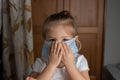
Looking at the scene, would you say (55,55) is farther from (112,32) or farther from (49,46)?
(112,32)

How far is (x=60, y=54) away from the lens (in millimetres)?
757

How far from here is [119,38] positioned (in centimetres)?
275

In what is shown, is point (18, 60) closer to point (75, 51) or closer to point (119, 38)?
point (119, 38)

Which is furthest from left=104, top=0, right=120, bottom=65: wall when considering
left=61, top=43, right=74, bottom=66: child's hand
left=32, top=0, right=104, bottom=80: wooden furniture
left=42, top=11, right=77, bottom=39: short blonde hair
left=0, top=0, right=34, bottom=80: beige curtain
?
left=61, top=43, right=74, bottom=66: child's hand

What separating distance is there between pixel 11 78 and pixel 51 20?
1818 mm

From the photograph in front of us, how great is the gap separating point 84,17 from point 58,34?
1925 millimetres

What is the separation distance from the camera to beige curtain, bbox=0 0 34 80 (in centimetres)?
235

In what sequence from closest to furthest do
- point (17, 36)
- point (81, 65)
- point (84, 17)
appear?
point (81, 65), point (17, 36), point (84, 17)

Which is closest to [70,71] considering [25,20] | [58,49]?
[58,49]

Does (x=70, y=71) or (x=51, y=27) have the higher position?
(x=51, y=27)

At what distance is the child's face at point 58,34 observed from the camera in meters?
0.81

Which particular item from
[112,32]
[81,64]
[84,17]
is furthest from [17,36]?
[81,64]

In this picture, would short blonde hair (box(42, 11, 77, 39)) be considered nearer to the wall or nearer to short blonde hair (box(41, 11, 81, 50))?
short blonde hair (box(41, 11, 81, 50))

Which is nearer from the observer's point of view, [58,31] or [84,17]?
[58,31]
